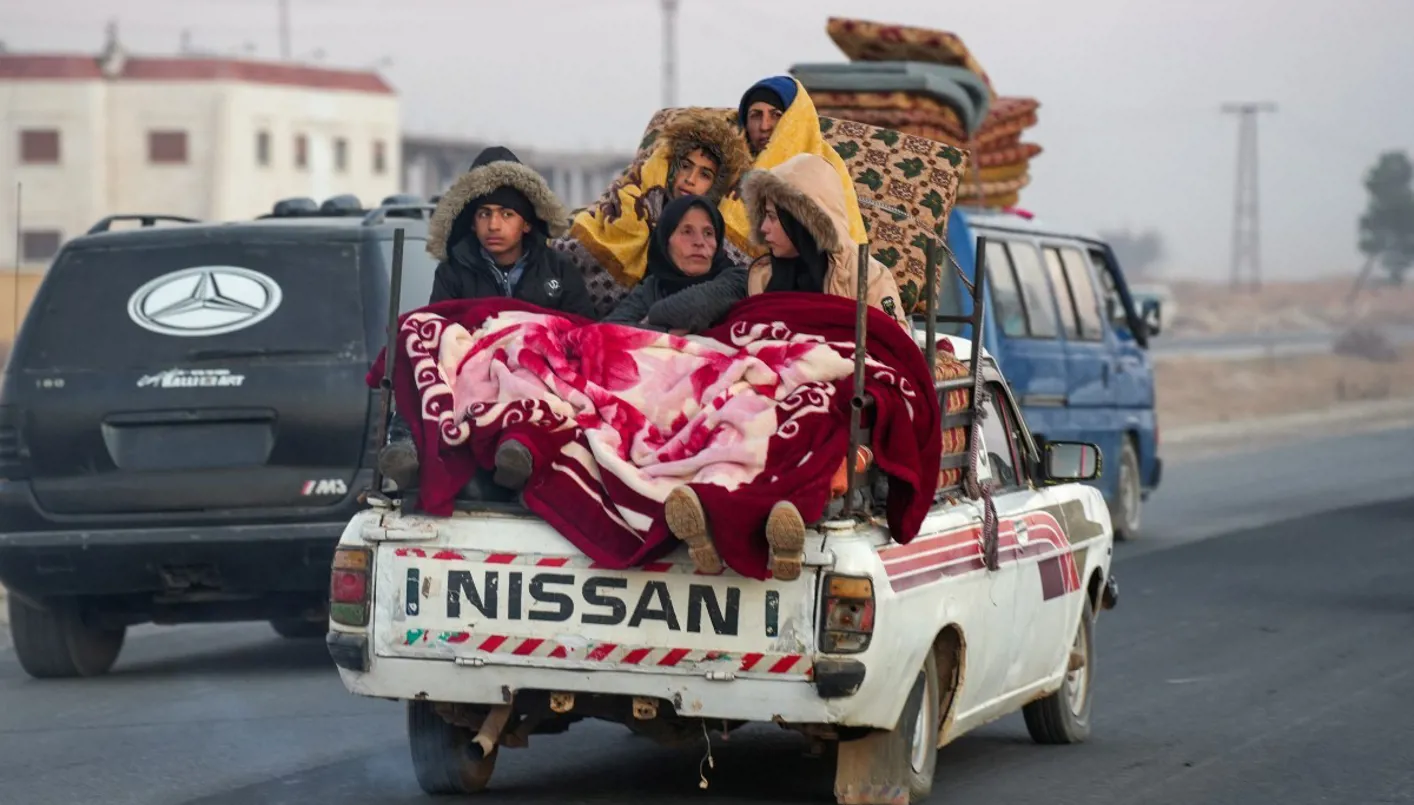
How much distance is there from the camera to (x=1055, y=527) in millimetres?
8250

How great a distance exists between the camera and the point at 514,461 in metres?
6.67

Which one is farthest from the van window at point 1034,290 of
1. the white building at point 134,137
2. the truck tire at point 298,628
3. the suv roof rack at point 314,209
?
the white building at point 134,137

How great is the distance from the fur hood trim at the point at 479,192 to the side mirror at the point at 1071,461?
1831 mm

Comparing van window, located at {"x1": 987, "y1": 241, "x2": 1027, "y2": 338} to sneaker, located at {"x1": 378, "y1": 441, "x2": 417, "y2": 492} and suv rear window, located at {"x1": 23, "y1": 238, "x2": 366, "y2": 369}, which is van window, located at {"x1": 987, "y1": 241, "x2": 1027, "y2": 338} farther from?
sneaker, located at {"x1": 378, "y1": 441, "x2": 417, "y2": 492}

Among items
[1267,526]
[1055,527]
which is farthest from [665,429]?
[1267,526]

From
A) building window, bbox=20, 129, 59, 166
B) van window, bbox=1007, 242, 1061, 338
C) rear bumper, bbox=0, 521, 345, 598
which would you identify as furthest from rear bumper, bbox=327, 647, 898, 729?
building window, bbox=20, 129, 59, 166

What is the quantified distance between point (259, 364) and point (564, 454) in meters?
3.85

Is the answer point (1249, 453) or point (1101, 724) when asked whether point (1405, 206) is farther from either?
point (1101, 724)

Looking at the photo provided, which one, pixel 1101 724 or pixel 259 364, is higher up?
pixel 259 364

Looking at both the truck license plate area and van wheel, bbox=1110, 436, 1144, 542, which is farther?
van wheel, bbox=1110, 436, 1144, 542

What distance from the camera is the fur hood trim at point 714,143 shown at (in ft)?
28.0

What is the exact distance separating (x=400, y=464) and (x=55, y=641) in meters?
4.41

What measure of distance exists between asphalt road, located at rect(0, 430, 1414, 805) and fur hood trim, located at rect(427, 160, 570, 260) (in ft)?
5.80

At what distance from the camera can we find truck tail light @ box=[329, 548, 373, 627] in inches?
269
